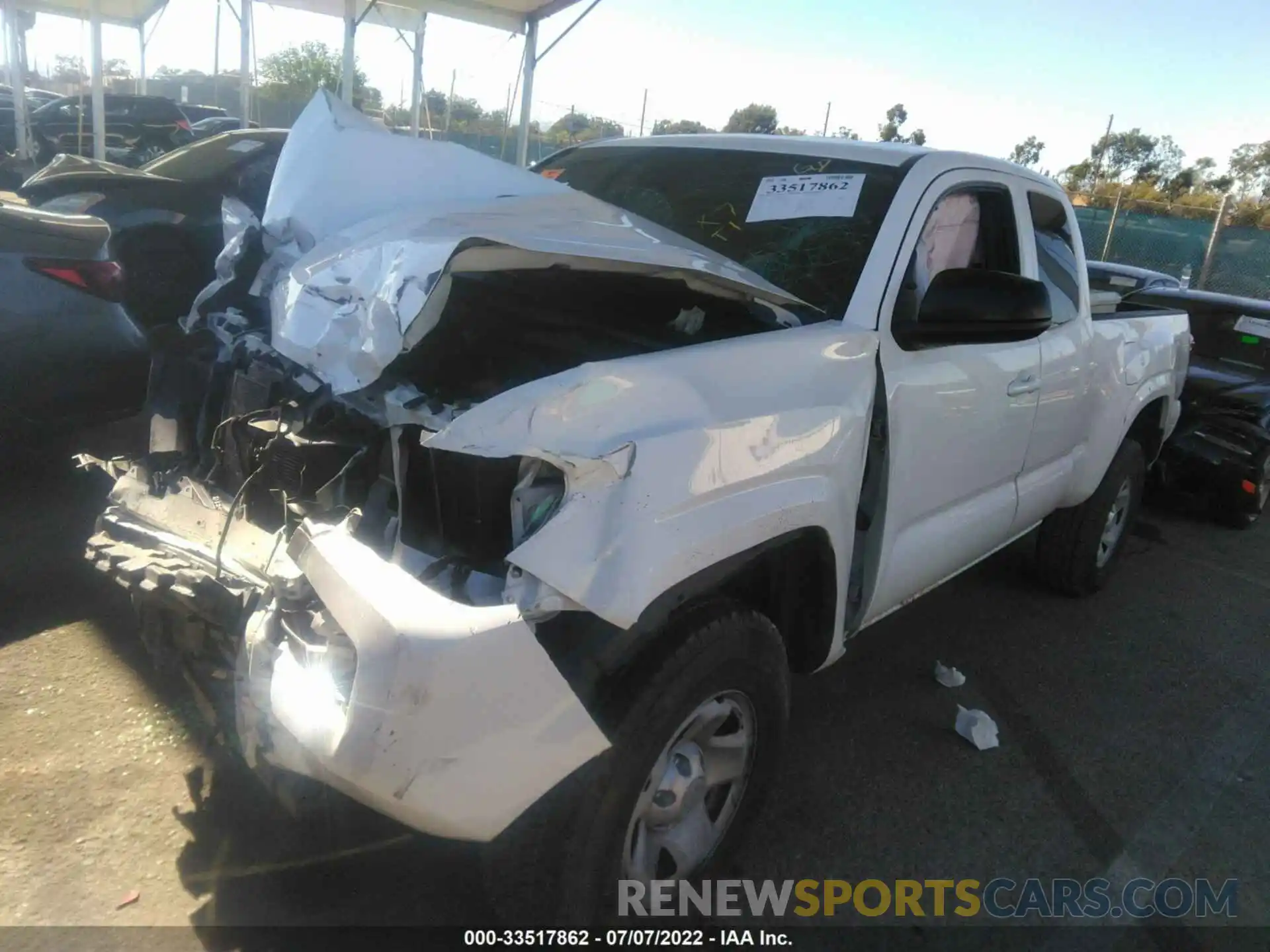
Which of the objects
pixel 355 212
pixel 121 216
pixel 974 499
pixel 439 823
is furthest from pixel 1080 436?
pixel 121 216

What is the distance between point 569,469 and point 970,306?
143 cm

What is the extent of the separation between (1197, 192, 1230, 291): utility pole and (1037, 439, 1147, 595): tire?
13.8 m

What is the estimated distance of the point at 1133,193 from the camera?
31719mm

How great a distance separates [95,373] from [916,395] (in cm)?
347

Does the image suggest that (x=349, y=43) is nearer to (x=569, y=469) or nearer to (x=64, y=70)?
(x=569, y=469)

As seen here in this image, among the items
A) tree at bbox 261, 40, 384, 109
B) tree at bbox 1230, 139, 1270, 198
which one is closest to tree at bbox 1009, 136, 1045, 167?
tree at bbox 1230, 139, 1270, 198

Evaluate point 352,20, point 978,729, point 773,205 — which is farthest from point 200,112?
point 978,729

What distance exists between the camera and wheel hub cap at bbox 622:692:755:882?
2154 millimetres

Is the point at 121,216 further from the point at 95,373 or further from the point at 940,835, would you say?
the point at 940,835

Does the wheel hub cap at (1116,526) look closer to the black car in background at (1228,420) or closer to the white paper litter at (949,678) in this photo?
the white paper litter at (949,678)

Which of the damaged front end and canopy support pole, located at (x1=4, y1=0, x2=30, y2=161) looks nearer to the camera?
the damaged front end

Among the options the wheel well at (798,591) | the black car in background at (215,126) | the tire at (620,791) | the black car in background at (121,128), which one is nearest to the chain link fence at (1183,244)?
the wheel well at (798,591)

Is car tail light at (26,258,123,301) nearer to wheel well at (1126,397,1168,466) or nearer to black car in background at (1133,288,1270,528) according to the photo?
wheel well at (1126,397,1168,466)

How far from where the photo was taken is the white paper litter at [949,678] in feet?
12.4
